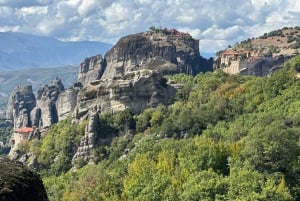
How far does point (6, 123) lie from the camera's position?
611 ft

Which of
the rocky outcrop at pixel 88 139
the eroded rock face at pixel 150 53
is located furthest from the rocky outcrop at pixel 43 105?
the rocky outcrop at pixel 88 139

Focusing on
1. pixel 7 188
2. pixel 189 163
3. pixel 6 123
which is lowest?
pixel 6 123

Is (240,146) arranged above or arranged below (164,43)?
below

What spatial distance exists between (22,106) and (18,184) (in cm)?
15978

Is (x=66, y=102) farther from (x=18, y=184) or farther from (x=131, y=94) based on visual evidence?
(x=18, y=184)

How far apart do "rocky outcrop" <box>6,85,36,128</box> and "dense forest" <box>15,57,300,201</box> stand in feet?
203

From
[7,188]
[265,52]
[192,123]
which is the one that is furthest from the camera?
[265,52]

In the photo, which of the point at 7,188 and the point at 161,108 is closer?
the point at 7,188

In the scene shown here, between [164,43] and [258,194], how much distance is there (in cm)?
10743

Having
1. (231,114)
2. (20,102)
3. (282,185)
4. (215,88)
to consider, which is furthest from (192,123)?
(20,102)

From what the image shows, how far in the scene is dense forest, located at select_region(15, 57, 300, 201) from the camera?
44.5m

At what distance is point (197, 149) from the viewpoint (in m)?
52.6

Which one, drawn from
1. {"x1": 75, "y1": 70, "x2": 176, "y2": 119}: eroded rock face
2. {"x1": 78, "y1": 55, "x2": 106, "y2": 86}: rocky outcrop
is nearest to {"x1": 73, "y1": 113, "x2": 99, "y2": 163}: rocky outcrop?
{"x1": 75, "y1": 70, "x2": 176, "y2": 119}: eroded rock face

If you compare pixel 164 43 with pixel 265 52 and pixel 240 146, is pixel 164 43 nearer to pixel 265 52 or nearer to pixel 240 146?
pixel 265 52
